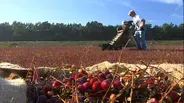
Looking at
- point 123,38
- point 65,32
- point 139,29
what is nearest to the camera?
point 139,29

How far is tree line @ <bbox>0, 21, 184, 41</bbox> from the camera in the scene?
53844 mm

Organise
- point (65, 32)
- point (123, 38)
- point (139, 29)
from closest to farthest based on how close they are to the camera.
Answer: point (139, 29), point (123, 38), point (65, 32)

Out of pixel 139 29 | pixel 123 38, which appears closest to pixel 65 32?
pixel 123 38

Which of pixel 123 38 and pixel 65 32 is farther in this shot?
pixel 65 32

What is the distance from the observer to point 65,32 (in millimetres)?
58344

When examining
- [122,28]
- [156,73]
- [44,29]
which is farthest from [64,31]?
[156,73]

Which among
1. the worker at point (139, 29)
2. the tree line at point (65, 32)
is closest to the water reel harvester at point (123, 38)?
the worker at point (139, 29)

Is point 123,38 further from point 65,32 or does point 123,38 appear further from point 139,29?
point 65,32

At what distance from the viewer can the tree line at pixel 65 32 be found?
5384 centimetres

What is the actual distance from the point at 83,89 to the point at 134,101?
0.28 m

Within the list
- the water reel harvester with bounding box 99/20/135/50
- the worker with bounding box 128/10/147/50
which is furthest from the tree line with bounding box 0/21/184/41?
the worker with bounding box 128/10/147/50

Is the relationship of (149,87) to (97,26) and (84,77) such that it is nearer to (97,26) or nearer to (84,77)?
(84,77)

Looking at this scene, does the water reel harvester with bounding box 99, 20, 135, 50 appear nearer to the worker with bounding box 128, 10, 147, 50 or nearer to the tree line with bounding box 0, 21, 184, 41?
the worker with bounding box 128, 10, 147, 50

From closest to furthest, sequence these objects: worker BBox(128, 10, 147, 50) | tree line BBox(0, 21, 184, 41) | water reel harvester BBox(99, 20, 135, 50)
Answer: worker BBox(128, 10, 147, 50) → water reel harvester BBox(99, 20, 135, 50) → tree line BBox(0, 21, 184, 41)
